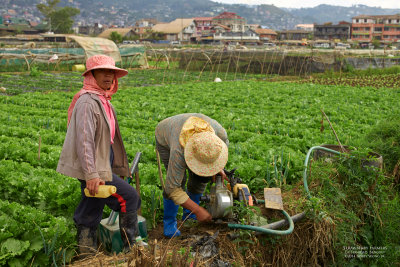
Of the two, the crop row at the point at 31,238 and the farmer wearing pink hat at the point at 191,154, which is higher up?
the farmer wearing pink hat at the point at 191,154

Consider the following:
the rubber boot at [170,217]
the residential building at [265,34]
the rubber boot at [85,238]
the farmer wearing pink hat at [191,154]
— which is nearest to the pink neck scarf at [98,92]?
the farmer wearing pink hat at [191,154]

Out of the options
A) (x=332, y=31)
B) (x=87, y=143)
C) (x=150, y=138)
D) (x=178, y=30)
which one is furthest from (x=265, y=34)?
(x=87, y=143)

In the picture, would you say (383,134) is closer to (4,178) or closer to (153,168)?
(153,168)

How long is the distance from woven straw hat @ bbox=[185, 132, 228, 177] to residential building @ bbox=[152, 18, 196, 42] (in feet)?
324

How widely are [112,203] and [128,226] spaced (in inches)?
11.0

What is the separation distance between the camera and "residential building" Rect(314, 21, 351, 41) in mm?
93375

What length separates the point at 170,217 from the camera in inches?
169

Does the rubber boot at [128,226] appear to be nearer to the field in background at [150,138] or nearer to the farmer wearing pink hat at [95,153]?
the farmer wearing pink hat at [95,153]

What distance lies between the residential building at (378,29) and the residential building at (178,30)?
43381mm

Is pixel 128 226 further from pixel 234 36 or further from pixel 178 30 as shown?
pixel 178 30

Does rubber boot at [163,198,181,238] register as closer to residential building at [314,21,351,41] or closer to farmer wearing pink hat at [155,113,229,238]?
farmer wearing pink hat at [155,113,229,238]

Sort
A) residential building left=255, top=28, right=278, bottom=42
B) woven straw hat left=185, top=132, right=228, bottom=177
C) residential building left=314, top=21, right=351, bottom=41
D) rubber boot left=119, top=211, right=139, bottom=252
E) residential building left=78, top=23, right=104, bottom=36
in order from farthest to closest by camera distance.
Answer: residential building left=78, top=23, right=104, bottom=36
residential building left=255, top=28, right=278, bottom=42
residential building left=314, top=21, right=351, bottom=41
rubber boot left=119, top=211, right=139, bottom=252
woven straw hat left=185, top=132, right=228, bottom=177

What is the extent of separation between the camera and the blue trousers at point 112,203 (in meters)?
3.61

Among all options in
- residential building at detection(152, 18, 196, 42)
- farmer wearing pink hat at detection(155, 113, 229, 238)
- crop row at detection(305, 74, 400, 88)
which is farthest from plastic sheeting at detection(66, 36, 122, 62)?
residential building at detection(152, 18, 196, 42)
